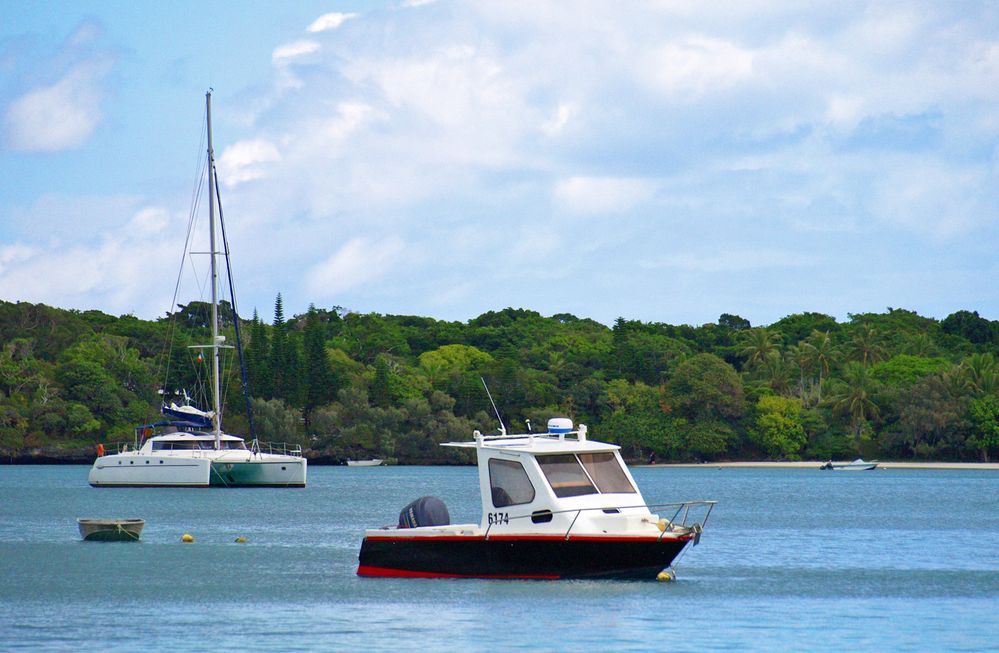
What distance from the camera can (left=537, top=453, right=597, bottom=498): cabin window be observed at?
3186cm

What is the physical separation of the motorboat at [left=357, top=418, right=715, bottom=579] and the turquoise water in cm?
52

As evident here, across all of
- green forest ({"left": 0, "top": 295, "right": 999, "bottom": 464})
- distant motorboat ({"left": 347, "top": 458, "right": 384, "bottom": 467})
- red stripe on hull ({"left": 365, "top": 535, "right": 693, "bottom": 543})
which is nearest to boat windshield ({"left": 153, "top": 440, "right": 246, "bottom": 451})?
red stripe on hull ({"left": 365, "top": 535, "right": 693, "bottom": 543})

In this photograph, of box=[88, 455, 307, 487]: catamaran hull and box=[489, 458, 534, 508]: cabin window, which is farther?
box=[88, 455, 307, 487]: catamaran hull

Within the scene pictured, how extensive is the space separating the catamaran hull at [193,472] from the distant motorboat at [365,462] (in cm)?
7072

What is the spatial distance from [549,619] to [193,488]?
51.8 m

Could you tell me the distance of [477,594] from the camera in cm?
3122

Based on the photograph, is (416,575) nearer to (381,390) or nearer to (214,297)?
(214,297)

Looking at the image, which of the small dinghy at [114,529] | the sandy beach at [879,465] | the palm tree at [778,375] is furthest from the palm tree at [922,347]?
the small dinghy at [114,529]

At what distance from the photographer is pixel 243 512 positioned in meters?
63.4

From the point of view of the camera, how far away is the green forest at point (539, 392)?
142875 mm

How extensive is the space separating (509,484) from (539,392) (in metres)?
118

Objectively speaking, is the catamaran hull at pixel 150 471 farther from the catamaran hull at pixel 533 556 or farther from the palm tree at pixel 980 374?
the palm tree at pixel 980 374

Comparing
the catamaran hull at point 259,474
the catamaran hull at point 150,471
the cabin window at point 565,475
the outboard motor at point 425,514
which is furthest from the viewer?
the catamaran hull at point 259,474

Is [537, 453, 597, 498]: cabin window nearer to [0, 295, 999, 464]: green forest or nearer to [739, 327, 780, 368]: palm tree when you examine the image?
[0, 295, 999, 464]: green forest
